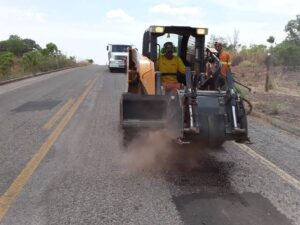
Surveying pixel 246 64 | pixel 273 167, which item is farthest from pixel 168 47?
pixel 246 64

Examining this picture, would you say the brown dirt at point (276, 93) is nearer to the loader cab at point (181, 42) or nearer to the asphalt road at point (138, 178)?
the asphalt road at point (138, 178)

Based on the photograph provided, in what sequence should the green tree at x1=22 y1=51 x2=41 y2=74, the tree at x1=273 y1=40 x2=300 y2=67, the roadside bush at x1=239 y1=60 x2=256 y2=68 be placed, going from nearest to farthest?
the tree at x1=273 y1=40 x2=300 y2=67 → the roadside bush at x1=239 y1=60 x2=256 y2=68 → the green tree at x1=22 y1=51 x2=41 y2=74

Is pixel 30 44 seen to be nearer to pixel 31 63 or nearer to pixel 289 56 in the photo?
pixel 31 63

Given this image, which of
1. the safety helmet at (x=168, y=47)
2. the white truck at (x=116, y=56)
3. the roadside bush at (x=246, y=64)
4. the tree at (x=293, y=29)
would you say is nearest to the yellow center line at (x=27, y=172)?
the safety helmet at (x=168, y=47)

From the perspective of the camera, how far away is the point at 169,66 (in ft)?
30.6

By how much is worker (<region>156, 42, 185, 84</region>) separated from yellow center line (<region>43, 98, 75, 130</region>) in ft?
9.65

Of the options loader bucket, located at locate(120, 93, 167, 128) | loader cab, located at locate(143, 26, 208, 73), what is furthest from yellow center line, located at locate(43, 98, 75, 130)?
loader bucket, located at locate(120, 93, 167, 128)

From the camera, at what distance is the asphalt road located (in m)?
5.25

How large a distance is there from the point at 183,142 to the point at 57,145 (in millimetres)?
2884

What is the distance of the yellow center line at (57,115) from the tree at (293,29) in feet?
104

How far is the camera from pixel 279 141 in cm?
980

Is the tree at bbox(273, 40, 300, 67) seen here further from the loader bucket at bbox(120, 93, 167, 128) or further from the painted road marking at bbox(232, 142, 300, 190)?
→ the loader bucket at bbox(120, 93, 167, 128)

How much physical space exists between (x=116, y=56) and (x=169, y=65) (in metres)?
25.3

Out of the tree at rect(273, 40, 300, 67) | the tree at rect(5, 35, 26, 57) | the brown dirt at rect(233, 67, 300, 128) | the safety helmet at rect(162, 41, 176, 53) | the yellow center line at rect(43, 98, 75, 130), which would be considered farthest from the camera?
the tree at rect(5, 35, 26, 57)
